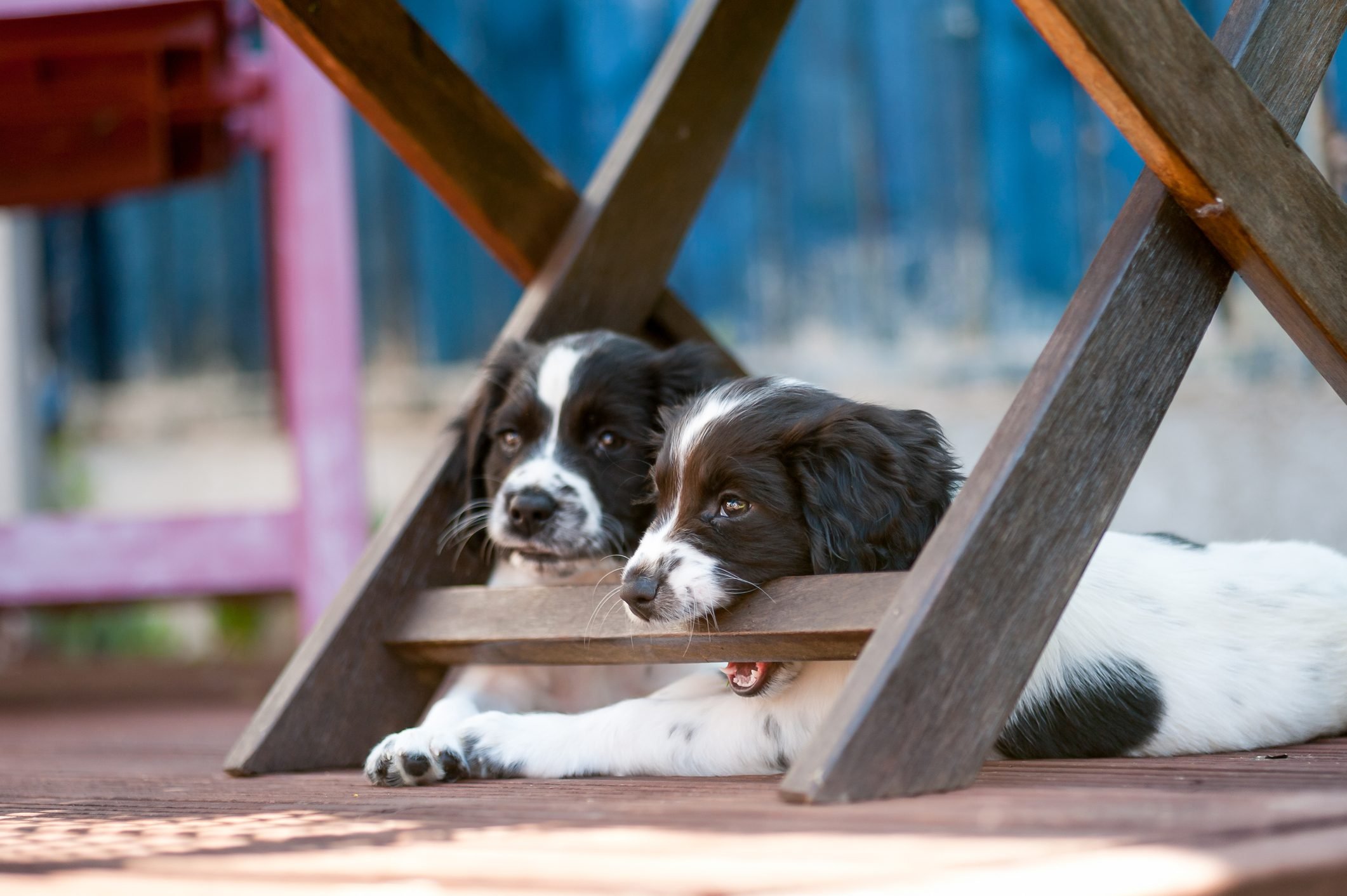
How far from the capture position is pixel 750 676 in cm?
210

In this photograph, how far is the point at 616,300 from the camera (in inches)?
112

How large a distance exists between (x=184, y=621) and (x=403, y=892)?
17.7ft

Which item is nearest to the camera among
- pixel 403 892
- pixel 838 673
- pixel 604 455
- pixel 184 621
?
pixel 403 892

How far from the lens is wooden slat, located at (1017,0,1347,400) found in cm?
174

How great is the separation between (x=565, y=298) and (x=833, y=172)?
2.40 meters

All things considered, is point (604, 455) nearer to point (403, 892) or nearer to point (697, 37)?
point (697, 37)

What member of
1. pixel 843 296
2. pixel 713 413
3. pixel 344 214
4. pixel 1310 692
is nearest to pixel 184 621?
pixel 344 214

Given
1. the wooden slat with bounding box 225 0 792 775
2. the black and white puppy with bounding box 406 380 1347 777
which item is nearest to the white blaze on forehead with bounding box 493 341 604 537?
the wooden slat with bounding box 225 0 792 775

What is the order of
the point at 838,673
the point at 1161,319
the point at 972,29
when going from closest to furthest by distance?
the point at 1161,319 < the point at 838,673 < the point at 972,29

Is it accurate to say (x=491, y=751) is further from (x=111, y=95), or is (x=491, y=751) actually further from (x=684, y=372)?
(x=111, y=95)

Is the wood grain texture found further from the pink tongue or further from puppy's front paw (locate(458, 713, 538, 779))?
puppy's front paw (locate(458, 713, 538, 779))

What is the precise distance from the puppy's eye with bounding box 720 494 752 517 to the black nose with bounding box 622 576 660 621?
15 centimetres

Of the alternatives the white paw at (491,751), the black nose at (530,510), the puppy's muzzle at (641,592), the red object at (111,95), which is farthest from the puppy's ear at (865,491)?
the red object at (111,95)

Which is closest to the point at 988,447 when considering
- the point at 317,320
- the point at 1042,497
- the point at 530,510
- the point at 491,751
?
the point at 1042,497
